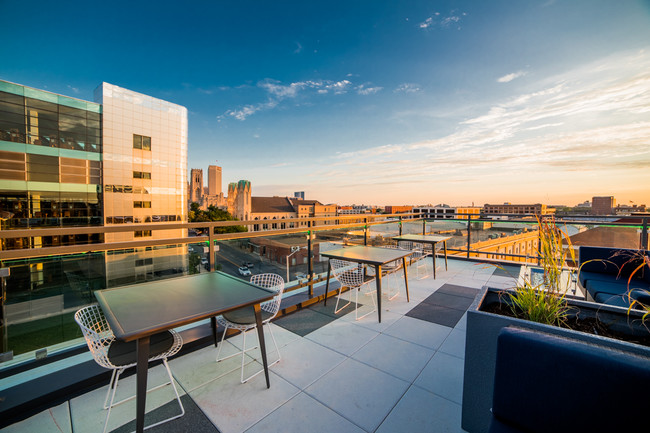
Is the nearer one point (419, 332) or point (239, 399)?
point (239, 399)

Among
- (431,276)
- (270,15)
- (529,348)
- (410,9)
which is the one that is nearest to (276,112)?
(270,15)

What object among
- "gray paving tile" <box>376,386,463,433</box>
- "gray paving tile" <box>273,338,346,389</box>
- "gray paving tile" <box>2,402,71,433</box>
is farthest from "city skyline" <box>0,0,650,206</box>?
"gray paving tile" <box>2,402,71,433</box>

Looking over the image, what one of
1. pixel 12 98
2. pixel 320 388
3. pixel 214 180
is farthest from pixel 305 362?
pixel 214 180

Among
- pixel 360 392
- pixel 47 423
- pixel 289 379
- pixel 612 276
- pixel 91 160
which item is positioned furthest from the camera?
pixel 91 160

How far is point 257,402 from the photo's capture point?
1.90 meters

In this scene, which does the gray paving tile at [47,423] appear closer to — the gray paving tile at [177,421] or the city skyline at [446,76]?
the gray paving tile at [177,421]

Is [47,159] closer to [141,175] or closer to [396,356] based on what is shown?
[141,175]

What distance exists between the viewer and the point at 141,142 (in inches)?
1421

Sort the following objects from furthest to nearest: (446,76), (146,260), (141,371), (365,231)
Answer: (446,76)
(365,231)
(146,260)
(141,371)

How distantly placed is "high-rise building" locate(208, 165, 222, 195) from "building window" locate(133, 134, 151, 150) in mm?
53274

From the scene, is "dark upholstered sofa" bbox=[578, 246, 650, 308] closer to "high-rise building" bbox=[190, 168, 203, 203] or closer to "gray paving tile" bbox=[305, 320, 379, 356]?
"gray paving tile" bbox=[305, 320, 379, 356]

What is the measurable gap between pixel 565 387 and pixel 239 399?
2.00 metres

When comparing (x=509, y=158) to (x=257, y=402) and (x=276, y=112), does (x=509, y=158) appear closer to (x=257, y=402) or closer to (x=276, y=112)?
(x=257, y=402)

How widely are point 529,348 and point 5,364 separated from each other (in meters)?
3.46
